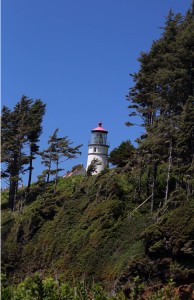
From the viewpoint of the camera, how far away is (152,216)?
2323cm

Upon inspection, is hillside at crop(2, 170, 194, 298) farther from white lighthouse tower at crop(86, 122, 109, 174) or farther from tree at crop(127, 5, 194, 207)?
white lighthouse tower at crop(86, 122, 109, 174)

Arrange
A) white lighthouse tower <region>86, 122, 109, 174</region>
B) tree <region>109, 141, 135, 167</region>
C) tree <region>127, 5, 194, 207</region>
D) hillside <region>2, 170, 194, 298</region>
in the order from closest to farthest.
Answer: hillside <region>2, 170, 194, 298</region> → tree <region>127, 5, 194, 207</region> → tree <region>109, 141, 135, 167</region> → white lighthouse tower <region>86, 122, 109, 174</region>

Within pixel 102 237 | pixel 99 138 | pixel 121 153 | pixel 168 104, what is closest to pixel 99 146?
pixel 99 138

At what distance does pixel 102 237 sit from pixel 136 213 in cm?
213

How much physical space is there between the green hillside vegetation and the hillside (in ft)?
0.14

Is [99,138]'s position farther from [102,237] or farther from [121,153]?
[102,237]

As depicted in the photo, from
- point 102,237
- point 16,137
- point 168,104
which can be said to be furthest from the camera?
point 16,137

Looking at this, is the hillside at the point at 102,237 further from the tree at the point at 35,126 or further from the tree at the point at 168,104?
the tree at the point at 35,126

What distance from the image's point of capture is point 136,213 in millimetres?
24969

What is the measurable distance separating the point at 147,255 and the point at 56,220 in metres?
7.97

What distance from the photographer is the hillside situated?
2036 cm

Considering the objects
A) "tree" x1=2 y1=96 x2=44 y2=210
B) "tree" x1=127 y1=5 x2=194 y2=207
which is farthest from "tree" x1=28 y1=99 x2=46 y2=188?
"tree" x1=127 y1=5 x2=194 y2=207

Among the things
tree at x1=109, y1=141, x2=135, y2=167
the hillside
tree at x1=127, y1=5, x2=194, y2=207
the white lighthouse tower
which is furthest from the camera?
the white lighthouse tower

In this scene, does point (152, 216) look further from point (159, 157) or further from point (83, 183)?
point (83, 183)
